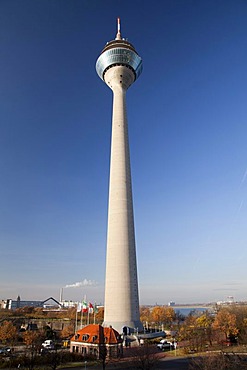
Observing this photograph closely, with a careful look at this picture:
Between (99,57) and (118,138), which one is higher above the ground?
(99,57)

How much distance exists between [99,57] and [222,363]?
69325 millimetres

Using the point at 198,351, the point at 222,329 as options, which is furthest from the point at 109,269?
the point at 222,329

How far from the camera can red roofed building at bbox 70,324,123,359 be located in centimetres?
3605

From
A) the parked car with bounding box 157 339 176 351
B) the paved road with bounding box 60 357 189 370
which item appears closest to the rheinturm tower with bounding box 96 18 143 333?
the parked car with bounding box 157 339 176 351

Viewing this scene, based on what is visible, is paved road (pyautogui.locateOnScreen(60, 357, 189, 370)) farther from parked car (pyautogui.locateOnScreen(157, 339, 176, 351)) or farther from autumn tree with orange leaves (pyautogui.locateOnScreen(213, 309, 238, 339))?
autumn tree with orange leaves (pyautogui.locateOnScreen(213, 309, 238, 339))

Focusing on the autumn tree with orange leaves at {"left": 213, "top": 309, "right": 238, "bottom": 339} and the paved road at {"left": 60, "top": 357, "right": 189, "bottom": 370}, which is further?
the autumn tree with orange leaves at {"left": 213, "top": 309, "right": 238, "bottom": 339}

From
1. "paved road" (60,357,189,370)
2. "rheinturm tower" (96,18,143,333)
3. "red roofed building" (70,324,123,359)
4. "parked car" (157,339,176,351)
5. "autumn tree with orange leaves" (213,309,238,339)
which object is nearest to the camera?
"paved road" (60,357,189,370)

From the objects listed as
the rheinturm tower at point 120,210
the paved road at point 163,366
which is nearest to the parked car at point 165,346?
the rheinturm tower at point 120,210

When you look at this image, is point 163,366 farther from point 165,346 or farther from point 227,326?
point 227,326

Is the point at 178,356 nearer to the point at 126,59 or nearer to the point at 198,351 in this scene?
the point at 198,351

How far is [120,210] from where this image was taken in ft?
182

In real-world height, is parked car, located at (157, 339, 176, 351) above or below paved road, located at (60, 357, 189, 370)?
above

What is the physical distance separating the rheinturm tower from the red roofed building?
9.42m

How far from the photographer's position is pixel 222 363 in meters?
24.8
